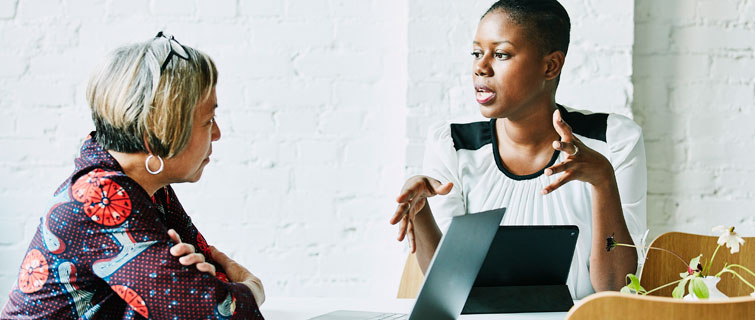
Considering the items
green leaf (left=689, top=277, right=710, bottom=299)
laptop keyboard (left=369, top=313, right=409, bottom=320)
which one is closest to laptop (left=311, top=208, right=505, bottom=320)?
laptop keyboard (left=369, top=313, right=409, bottom=320)

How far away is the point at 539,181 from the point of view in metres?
1.64

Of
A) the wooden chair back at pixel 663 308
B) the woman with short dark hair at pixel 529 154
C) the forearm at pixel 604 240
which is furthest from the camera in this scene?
the woman with short dark hair at pixel 529 154

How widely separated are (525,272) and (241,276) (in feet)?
1.57

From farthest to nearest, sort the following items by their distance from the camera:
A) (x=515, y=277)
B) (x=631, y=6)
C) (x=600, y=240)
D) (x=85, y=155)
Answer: (x=631, y=6) < (x=600, y=240) < (x=515, y=277) < (x=85, y=155)

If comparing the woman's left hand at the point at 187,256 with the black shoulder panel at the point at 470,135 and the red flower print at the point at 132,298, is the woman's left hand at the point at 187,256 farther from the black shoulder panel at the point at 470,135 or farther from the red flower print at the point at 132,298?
the black shoulder panel at the point at 470,135

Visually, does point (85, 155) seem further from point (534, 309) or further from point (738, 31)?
point (738, 31)

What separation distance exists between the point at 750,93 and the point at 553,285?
3.76 ft

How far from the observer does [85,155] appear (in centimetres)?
103

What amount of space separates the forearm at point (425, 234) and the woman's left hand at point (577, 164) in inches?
13.9

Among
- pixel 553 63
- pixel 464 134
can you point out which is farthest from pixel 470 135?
pixel 553 63

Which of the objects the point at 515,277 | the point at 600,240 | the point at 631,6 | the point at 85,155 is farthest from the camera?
the point at 631,6

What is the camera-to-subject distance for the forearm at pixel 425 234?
1539mm

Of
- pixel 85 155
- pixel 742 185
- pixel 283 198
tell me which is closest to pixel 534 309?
pixel 85 155

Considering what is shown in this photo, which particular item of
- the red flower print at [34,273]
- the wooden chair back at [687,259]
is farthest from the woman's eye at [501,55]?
the red flower print at [34,273]
